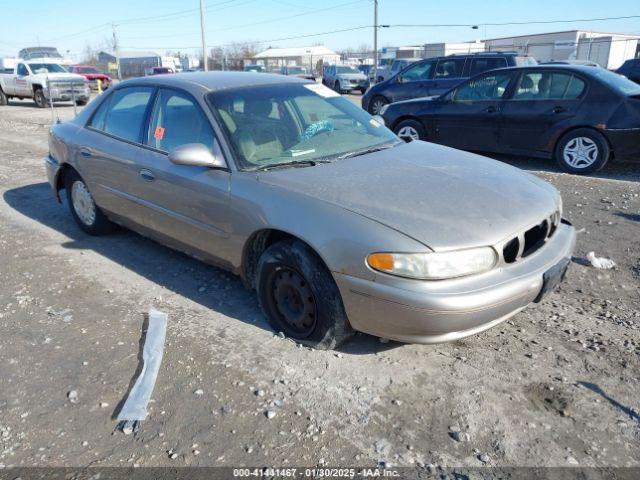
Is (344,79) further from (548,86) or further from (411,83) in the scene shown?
(548,86)

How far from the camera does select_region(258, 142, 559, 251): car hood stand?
281 centimetres

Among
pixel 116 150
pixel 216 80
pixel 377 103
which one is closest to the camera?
pixel 216 80

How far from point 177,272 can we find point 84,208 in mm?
1472

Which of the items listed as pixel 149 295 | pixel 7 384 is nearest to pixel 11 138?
pixel 149 295

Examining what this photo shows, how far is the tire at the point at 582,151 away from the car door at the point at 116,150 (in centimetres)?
574

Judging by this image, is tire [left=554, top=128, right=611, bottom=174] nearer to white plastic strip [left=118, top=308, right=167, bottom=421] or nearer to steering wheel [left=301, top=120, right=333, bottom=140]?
steering wheel [left=301, top=120, right=333, bottom=140]

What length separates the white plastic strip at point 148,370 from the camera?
2750 millimetres

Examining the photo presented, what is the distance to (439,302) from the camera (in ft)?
8.73

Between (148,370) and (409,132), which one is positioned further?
(409,132)

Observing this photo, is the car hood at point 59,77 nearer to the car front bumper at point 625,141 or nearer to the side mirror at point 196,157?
the car front bumper at point 625,141

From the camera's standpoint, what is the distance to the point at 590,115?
722cm

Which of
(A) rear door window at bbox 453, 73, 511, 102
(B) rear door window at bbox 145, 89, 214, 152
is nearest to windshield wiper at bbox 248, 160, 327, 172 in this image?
(B) rear door window at bbox 145, 89, 214, 152

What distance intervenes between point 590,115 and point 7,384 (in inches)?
286

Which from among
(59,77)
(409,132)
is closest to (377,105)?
(409,132)
